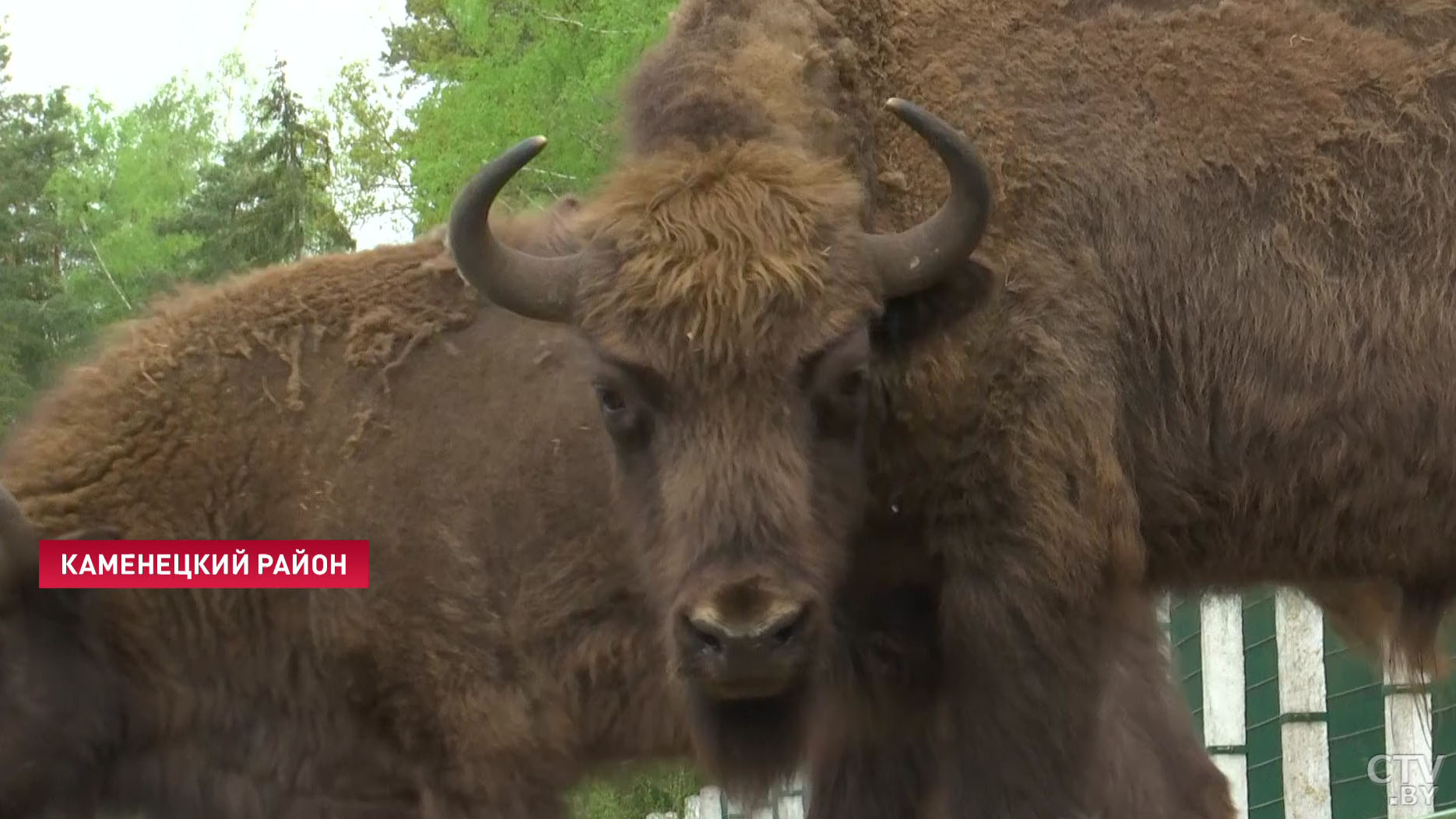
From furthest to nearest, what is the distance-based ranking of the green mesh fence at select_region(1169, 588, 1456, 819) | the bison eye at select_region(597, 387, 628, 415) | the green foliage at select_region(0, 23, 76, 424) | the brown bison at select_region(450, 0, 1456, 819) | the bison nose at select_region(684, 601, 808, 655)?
the green foliage at select_region(0, 23, 76, 424)
the green mesh fence at select_region(1169, 588, 1456, 819)
the bison eye at select_region(597, 387, 628, 415)
the brown bison at select_region(450, 0, 1456, 819)
the bison nose at select_region(684, 601, 808, 655)

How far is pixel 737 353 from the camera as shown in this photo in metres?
4.36

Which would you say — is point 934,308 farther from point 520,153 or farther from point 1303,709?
point 1303,709

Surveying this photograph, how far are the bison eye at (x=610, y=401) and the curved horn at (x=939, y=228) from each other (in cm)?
73

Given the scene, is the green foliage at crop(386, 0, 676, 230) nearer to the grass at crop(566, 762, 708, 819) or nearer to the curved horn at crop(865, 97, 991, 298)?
the grass at crop(566, 762, 708, 819)

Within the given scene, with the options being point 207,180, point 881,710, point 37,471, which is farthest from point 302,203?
point 881,710

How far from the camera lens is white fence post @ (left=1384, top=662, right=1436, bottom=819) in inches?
294

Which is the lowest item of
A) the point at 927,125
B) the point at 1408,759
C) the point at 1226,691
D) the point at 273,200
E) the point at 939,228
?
the point at 1408,759

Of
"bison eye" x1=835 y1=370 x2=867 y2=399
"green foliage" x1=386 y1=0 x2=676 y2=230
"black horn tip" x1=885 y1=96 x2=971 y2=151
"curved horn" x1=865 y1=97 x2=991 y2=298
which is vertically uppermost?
"green foliage" x1=386 y1=0 x2=676 y2=230

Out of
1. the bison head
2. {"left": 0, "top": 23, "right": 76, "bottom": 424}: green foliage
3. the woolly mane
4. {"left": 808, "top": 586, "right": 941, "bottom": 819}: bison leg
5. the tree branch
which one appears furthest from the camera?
the tree branch

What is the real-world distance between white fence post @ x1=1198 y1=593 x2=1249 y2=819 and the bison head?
474cm

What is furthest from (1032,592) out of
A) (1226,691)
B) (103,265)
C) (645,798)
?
(103,265)

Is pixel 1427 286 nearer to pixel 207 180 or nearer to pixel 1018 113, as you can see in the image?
pixel 1018 113

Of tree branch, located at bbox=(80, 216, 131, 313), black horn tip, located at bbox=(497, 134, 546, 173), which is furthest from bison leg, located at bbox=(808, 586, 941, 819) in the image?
tree branch, located at bbox=(80, 216, 131, 313)

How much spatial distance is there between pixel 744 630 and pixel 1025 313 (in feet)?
4.18
